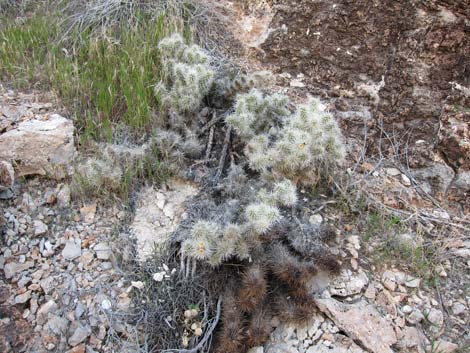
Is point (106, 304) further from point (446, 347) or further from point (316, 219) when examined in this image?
point (446, 347)

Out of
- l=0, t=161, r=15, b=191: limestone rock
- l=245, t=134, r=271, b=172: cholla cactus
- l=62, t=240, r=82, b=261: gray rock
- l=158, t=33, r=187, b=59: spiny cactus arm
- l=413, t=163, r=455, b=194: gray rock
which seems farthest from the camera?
l=158, t=33, r=187, b=59: spiny cactus arm

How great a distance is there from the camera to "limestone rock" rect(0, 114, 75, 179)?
9.35 feet

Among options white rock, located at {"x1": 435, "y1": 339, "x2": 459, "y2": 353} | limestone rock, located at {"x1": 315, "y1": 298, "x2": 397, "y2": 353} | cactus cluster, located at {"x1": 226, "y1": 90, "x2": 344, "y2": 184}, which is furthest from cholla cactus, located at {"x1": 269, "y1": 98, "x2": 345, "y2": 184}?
white rock, located at {"x1": 435, "y1": 339, "x2": 459, "y2": 353}

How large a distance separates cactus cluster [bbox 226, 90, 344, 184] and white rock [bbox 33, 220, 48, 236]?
1.27m

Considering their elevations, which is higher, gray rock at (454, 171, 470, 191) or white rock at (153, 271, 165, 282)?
gray rock at (454, 171, 470, 191)

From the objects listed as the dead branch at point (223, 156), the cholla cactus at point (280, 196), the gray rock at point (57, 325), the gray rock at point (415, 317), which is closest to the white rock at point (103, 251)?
the gray rock at point (57, 325)

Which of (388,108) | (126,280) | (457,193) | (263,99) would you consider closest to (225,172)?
(263,99)

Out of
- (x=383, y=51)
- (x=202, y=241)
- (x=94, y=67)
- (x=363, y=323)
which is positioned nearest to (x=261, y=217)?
(x=202, y=241)

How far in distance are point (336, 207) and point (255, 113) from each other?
819mm

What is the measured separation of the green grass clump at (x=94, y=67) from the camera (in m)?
3.18

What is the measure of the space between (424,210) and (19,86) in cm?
299

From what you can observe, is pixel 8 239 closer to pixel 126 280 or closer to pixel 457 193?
pixel 126 280

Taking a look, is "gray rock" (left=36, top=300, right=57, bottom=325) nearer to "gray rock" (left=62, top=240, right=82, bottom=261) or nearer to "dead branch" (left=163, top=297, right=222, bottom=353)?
"gray rock" (left=62, top=240, right=82, bottom=261)

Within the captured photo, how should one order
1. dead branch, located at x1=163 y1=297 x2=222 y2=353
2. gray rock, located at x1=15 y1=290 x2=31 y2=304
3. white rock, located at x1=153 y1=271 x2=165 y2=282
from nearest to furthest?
1. dead branch, located at x1=163 y1=297 x2=222 y2=353
2. gray rock, located at x1=15 y1=290 x2=31 y2=304
3. white rock, located at x1=153 y1=271 x2=165 y2=282
